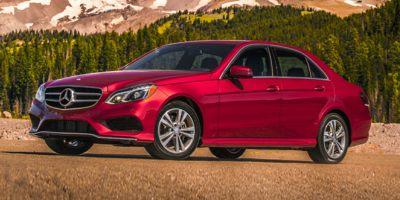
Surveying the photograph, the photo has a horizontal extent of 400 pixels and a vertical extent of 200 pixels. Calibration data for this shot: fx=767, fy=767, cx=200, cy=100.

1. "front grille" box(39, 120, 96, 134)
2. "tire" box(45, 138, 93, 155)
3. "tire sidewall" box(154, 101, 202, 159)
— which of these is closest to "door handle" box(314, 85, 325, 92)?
"tire sidewall" box(154, 101, 202, 159)

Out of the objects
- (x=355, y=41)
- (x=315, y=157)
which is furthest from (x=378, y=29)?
(x=315, y=157)

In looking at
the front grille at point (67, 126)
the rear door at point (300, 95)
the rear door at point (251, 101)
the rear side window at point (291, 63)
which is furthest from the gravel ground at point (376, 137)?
the front grille at point (67, 126)

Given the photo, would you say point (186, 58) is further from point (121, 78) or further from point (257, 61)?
point (121, 78)

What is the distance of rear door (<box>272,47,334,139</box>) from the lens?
11586mm

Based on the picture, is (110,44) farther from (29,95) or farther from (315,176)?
(315,176)

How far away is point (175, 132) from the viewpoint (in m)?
9.92

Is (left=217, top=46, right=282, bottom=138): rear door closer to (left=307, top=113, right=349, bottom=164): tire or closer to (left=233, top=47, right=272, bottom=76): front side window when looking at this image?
(left=233, top=47, right=272, bottom=76): front side window

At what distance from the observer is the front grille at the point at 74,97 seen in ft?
32.4

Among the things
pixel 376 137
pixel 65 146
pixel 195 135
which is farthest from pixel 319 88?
pixel 376 137

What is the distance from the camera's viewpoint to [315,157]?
12.1 metres

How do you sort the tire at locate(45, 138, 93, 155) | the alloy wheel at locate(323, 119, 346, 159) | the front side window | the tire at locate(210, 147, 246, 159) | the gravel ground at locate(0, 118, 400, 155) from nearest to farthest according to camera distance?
the tire at locate(45, 138, 93, 155) < the front side window < the alloy wheel at locate(323, 119, 346, 159) < the tire at locate(210, 147, 246, 159) < the gravel ground at locate(0, 118, 400, 155)

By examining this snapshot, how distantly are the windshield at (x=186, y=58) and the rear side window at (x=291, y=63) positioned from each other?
1.05 m

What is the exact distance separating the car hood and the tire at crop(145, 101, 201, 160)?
1.39 ft

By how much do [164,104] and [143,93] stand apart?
0.32 metres
